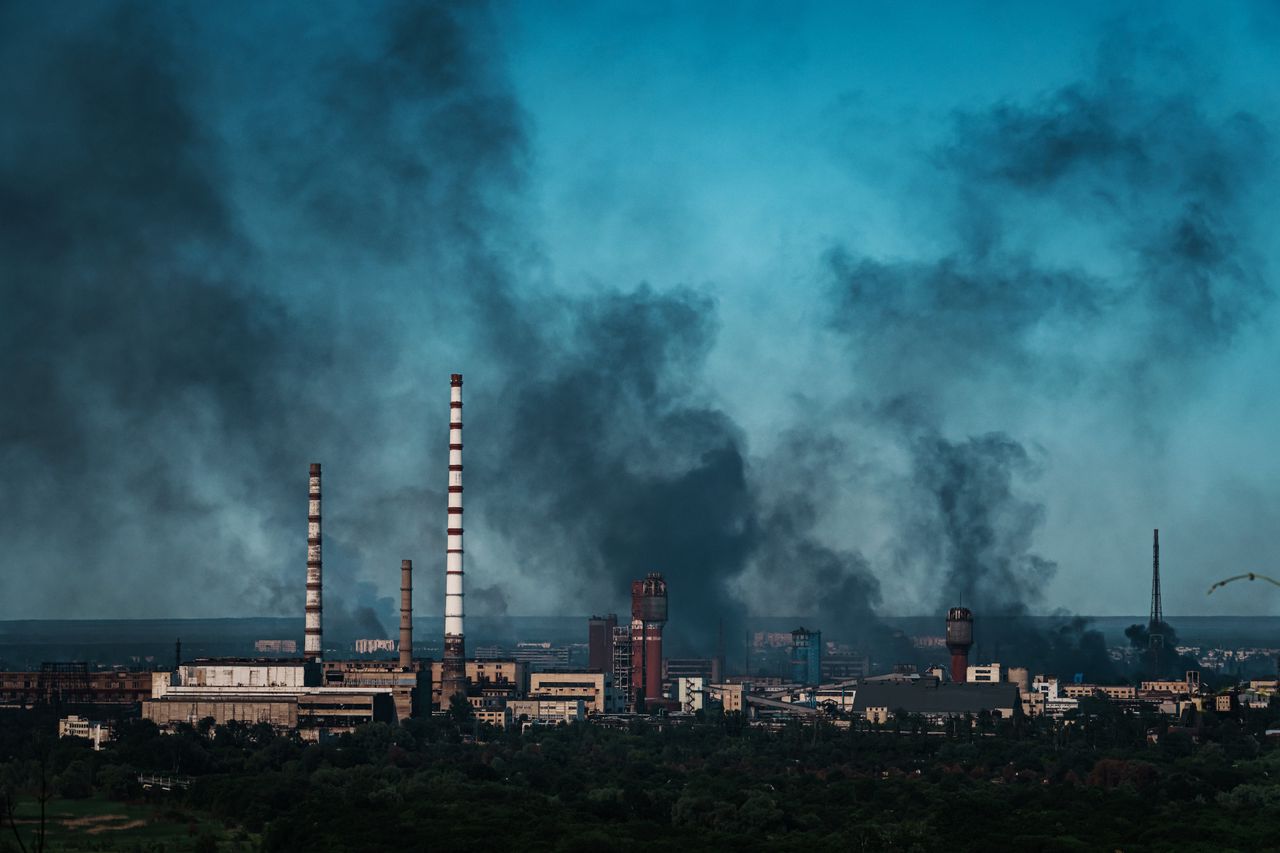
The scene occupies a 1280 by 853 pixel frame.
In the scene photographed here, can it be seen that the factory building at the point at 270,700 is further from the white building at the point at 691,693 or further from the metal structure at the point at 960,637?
the metal structure at the point at 960,637

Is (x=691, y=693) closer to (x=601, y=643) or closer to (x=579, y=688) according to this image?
(x=579, y=688)

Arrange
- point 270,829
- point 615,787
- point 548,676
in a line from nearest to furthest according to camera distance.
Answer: point 270,829
point 615,787
point 548,676

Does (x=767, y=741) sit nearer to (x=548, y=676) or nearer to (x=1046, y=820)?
(x=548, y=676)

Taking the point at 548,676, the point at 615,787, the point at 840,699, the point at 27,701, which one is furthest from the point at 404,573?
the point at 615,787

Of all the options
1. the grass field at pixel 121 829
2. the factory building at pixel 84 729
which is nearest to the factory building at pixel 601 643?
the factory building at pixel 84 729

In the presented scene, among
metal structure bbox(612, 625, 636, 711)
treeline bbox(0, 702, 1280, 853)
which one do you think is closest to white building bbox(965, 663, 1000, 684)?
treeline bbox(0, 702, 1280, 853)
